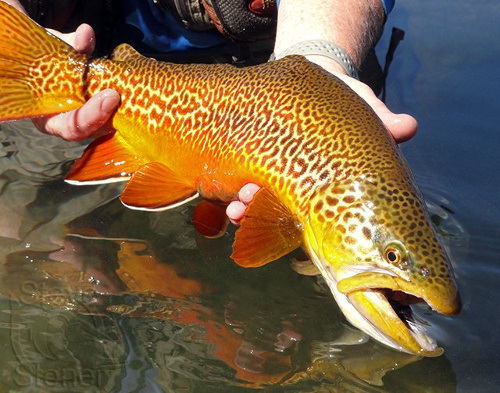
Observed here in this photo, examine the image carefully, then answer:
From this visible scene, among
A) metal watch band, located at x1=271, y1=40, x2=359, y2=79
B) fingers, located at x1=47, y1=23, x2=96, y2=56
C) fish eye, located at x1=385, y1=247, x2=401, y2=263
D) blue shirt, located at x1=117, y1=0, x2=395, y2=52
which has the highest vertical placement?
metal watch band, located at x1=271, y1=40, x2=359, y2=79

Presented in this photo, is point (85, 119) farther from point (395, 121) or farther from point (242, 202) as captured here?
point (395, 121)

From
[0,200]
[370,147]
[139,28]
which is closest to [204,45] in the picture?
[139,28]

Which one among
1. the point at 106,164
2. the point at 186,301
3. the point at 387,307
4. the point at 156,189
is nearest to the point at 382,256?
the point at 387,307

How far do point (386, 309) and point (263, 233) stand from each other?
1.86ft

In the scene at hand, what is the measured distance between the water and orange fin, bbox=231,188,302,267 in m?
0.45

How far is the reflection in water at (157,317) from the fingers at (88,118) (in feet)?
1.98

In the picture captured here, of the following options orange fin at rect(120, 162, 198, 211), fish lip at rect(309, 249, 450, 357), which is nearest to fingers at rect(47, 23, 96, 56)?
orange fin at rect(120, 162, 198, 211)

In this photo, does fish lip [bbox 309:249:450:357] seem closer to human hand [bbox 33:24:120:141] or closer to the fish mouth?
the fish mouth

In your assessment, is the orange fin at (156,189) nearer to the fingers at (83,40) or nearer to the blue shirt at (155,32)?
the fingers at (83,40)

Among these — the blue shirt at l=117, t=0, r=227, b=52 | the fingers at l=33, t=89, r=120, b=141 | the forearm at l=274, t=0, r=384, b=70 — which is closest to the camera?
the fingers at l=33, t=89, r=120, b=141

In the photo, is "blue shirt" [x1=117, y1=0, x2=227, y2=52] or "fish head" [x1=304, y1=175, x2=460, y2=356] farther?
"blue shirt" [x1=117, y1=0, x2=227, y2=52]

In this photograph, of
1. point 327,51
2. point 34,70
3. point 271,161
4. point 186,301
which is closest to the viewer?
point 271,161

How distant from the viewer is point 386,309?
2609mm

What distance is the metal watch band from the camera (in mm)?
3807
